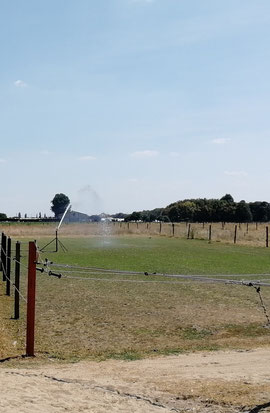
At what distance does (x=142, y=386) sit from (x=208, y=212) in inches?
4571

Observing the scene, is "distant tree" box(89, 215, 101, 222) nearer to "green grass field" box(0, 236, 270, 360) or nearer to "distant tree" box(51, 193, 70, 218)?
"green grass field" box(0, 236, 270, 360)

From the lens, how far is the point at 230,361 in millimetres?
8250

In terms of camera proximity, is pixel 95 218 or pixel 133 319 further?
pixel 95 218

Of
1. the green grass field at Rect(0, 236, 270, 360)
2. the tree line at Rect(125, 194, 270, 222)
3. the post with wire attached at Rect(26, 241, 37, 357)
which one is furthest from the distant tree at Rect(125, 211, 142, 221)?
the post with wire attached at Rect(26, 241, 37, 357)

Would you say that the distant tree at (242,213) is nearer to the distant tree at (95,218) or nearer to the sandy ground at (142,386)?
the distant tree at (95,218)

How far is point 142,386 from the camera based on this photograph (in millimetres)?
6801

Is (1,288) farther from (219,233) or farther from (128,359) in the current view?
(219,233)

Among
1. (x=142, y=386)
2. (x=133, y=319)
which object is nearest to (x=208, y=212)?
(x=133, y=319)

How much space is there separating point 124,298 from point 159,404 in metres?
8.82

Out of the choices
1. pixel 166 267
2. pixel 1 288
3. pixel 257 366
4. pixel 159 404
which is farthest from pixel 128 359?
pixel 166 267

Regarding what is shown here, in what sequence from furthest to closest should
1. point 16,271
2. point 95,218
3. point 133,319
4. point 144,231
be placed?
point 95,218
point 144,231
point 16,271
point 133,319

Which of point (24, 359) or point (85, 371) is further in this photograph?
point (24, 359)

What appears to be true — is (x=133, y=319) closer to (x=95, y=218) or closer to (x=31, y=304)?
(x=31, y=304)

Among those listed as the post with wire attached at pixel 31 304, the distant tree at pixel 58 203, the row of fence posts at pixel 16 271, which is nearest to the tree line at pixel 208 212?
the distant tree at pixel 58 203
